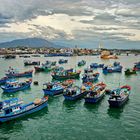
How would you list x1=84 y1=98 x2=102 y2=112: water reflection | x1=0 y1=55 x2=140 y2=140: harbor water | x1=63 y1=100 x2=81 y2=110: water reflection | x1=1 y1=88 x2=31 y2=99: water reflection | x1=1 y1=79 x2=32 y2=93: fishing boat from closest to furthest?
x1=0 y1=55 x2=140 y2=140: harbor water, x1=84 y1=98 x2=102 y2=112: water reflection, x1=63 y1=100 x2=81 y2=110: water reflection, x1=1 y1=88 x2=31 y2=99: water reflection, x1=1 y1=79 x2=32 y2=93: fishing boat

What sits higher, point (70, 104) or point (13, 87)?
point (13, 87)

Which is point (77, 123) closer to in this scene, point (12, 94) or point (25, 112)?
point (25, 112)

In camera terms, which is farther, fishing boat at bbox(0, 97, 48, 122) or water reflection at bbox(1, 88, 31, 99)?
water reflection at bbox(1, 88, 31, 99)

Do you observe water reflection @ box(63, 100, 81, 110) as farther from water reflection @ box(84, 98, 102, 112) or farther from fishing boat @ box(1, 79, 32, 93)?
fishing boat @ box(1, 79, 32, 93)

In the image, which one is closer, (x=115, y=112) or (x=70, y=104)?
(x=115, y=112)

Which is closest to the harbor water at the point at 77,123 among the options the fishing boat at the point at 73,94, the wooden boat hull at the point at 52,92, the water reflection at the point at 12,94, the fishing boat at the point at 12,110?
the fishing boat at the point at 12,110

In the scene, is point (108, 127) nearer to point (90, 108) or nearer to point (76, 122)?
point (76, 122)

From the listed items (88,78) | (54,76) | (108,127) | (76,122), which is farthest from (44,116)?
(54,76)

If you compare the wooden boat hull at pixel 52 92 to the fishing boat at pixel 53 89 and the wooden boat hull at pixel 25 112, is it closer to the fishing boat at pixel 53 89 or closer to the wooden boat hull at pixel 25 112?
the fishing boat at pixel 53 89

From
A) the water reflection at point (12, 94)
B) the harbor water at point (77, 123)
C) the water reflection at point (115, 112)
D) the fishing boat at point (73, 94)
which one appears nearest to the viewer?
the harbor water at point (77, 123)

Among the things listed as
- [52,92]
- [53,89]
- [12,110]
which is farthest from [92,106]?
[12,110]

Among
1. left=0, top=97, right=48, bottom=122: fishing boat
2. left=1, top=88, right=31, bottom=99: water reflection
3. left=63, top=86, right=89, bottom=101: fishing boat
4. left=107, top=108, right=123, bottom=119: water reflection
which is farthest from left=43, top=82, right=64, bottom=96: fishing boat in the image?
left=107, top=108, right=123, bottom=119: water reflection

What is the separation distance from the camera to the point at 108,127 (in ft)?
139

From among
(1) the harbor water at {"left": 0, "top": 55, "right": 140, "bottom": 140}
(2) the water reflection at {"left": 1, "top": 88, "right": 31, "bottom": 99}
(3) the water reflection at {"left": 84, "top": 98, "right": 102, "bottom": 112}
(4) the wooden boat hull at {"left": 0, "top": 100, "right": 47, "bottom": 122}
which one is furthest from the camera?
(2) the water reflection at {"left": 1, "top": 88, "right": 31, "bottom": 99}
